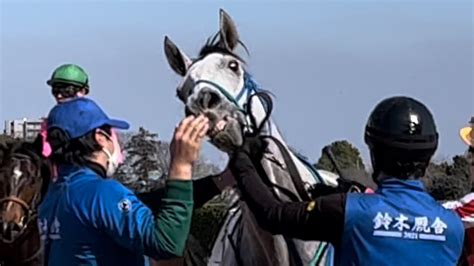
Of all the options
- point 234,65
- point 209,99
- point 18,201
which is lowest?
point 18,201

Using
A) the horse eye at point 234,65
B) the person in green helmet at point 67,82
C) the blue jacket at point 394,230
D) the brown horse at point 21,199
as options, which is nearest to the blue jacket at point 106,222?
the blue jacket at point 394,230

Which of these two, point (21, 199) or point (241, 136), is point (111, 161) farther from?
point (21, 199)

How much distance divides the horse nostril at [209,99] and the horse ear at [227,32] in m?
0.43

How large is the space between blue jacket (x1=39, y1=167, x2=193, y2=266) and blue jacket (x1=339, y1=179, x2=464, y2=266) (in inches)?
21.7

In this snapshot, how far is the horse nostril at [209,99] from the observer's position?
5719 millimetres

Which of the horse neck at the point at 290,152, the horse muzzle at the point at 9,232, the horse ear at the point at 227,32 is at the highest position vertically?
the horse ear at the point at 227,32

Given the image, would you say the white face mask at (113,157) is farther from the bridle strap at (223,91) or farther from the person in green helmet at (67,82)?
the person in green helmet at (67,82)

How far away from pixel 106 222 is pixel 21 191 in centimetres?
414

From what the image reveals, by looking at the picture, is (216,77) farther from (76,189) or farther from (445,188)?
(445,188)

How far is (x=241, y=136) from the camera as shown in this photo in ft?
18.7

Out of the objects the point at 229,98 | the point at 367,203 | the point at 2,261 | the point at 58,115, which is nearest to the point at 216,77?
the point at 229,98

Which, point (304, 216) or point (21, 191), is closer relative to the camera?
point (304, 216)

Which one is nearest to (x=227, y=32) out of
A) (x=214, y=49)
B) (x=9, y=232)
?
(x=214, y=49)

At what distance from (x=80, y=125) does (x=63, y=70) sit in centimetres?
359
